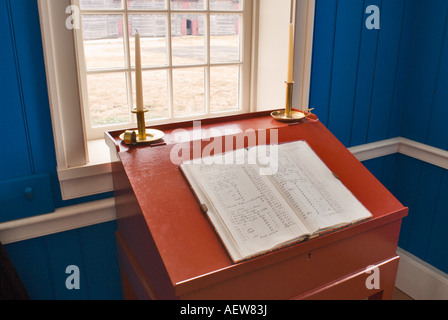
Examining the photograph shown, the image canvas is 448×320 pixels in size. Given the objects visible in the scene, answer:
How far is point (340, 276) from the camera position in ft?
4.27

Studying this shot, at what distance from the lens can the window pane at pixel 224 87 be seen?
6.57ft

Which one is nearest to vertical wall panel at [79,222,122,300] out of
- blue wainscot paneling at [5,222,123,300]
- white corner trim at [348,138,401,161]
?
blue wainscot paneling at [5,222,123,300]

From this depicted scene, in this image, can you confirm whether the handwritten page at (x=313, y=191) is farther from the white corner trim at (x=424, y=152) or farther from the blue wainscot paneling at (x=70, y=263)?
the white corner trim at (x=424, y=152)

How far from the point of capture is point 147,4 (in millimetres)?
1741

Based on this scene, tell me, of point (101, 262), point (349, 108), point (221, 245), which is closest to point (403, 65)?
point (349, 108)

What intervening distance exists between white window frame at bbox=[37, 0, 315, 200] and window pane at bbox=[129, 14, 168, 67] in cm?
42

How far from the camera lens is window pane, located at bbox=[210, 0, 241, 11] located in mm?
1884

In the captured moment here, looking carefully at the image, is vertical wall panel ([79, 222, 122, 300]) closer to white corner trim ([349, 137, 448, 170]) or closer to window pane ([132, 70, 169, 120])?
window pane ([132, 70, 169, 120])

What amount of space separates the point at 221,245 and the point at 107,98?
980mm

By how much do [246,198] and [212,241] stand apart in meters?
0.19

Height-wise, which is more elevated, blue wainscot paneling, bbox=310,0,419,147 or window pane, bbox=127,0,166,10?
window pane, bbox=127,0,166,10

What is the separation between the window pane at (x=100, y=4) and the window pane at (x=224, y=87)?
0.54 metres
